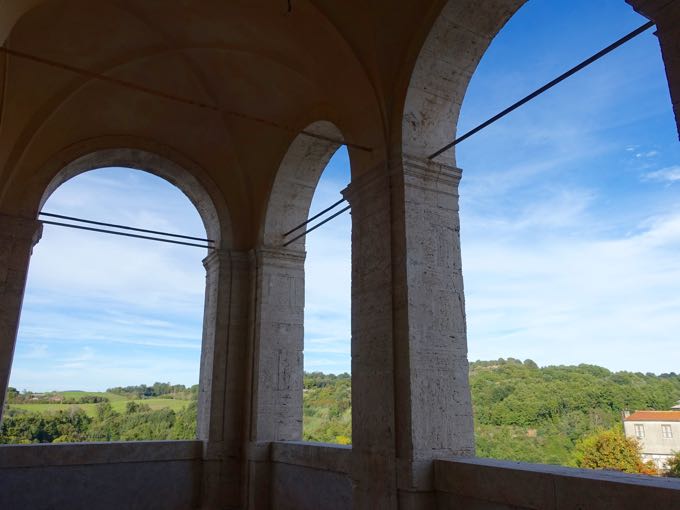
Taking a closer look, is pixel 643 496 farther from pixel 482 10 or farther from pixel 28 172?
pixel 28 172

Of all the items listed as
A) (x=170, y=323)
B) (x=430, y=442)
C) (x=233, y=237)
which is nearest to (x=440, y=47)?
(x=430, y=442)

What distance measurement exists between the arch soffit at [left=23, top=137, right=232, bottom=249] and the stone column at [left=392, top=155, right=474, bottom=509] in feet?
14.8

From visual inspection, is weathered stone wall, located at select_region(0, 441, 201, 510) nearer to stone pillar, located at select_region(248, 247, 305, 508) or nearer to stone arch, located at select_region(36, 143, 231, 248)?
stone pillar, located at select_region(248, 247, 305, 508)

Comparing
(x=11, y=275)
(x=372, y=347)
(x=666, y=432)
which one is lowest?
(x=666, y=432)

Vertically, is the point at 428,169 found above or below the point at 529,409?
above

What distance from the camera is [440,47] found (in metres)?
5.08

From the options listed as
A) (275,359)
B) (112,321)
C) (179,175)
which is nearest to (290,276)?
(275,359)

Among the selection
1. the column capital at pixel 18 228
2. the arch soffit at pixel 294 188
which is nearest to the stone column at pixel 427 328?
the arch soffit at pixel 294 188

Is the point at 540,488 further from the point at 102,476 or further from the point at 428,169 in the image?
the point at 102,476

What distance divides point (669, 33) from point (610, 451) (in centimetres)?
1093

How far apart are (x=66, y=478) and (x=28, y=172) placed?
172 inches

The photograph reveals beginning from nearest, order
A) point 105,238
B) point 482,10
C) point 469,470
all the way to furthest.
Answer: point 469,470 → point 482,10 → point 105,238

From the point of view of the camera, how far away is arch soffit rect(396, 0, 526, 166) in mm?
4898

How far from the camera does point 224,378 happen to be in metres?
8.16
